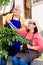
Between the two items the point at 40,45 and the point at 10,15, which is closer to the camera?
the point at 40,45

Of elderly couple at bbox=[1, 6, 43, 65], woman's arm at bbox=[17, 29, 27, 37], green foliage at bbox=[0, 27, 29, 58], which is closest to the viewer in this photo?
green foliage at bbox=[0, 27, 29, 58]

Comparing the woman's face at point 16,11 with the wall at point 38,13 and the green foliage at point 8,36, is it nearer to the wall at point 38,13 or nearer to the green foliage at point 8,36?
the wall at point 38,13

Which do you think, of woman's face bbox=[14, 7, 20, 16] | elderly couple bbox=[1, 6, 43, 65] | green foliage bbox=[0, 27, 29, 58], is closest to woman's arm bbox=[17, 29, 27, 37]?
elderly couple bbox=[1, 6, 43, 65]

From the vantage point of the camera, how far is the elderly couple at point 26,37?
2316 mm

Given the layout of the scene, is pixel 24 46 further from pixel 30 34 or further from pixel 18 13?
pixel 18 13

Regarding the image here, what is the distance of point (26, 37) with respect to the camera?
2.41 m

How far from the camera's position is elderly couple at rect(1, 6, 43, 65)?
7.60ft

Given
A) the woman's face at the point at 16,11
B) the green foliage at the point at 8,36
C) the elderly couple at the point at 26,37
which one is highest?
the woman's face at the point at 16,11

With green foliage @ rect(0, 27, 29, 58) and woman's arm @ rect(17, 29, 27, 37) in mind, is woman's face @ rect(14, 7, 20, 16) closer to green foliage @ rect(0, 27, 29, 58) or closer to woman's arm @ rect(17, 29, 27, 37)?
woman's arm @ rect(17, 29, 27, 37)

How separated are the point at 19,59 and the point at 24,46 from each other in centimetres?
19

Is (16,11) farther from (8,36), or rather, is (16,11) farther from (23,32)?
(8,36)

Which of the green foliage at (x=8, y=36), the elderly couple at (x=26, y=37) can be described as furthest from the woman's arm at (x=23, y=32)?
the green foliage at (x=8, y=36)

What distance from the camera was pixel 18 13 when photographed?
8.22 feet

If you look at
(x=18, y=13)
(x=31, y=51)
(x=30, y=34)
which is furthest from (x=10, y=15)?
(x=31, y=51)
